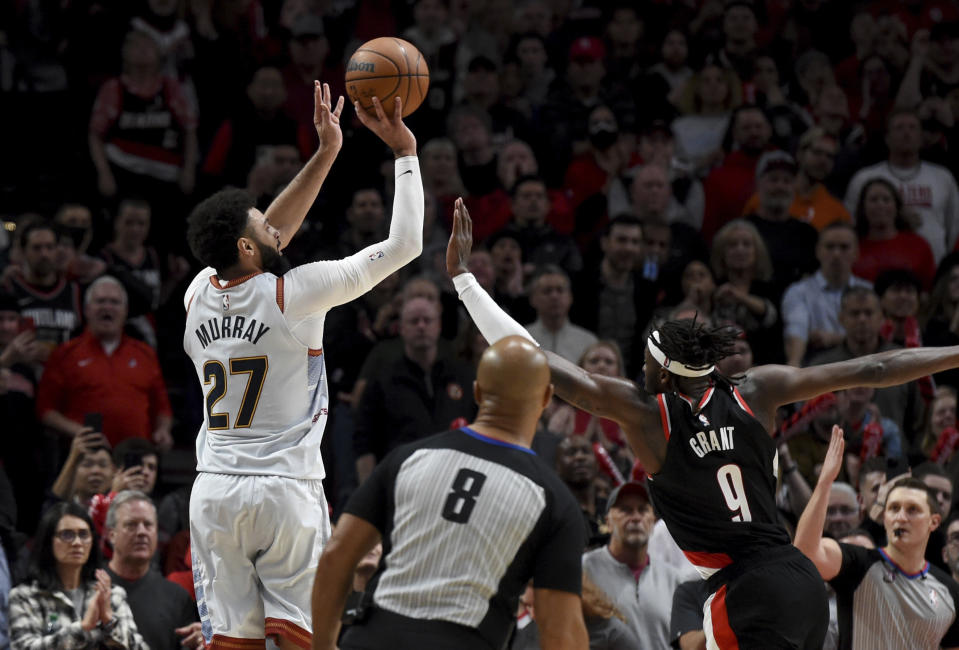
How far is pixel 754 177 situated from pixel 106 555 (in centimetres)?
689

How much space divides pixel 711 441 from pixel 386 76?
2364mm

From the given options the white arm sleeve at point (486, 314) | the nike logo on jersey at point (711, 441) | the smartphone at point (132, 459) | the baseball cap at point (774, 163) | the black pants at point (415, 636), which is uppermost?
the baseball cap at point (774, 163)

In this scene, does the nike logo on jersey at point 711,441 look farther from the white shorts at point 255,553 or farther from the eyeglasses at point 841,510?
the eyeglasses at point 841,510

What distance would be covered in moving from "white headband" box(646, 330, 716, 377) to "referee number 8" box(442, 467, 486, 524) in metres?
1.76

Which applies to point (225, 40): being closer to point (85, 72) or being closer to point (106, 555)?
point (85, 72)

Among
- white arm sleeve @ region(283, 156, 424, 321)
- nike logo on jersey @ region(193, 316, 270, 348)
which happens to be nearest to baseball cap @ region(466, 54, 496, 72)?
white arm sleeve @ region(283, 156, 424, 321)

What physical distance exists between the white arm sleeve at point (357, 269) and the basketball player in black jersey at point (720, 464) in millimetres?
511

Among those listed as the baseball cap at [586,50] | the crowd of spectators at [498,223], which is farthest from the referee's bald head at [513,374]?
the baseball cap at [586,50]

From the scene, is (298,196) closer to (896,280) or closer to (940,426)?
(940,426)

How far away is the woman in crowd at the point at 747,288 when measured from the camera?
34.3 feet

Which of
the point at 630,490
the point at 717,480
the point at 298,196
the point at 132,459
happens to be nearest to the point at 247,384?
the point at 298,196

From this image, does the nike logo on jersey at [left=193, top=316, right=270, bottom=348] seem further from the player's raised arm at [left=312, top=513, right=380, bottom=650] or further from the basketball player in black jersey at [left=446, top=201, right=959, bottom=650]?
the player's raised arm at [left=312, top=513, right=380, bottom=650]

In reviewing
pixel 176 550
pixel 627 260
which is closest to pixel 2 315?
pixel 176 550

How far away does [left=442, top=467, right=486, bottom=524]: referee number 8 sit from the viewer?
13.7ft
